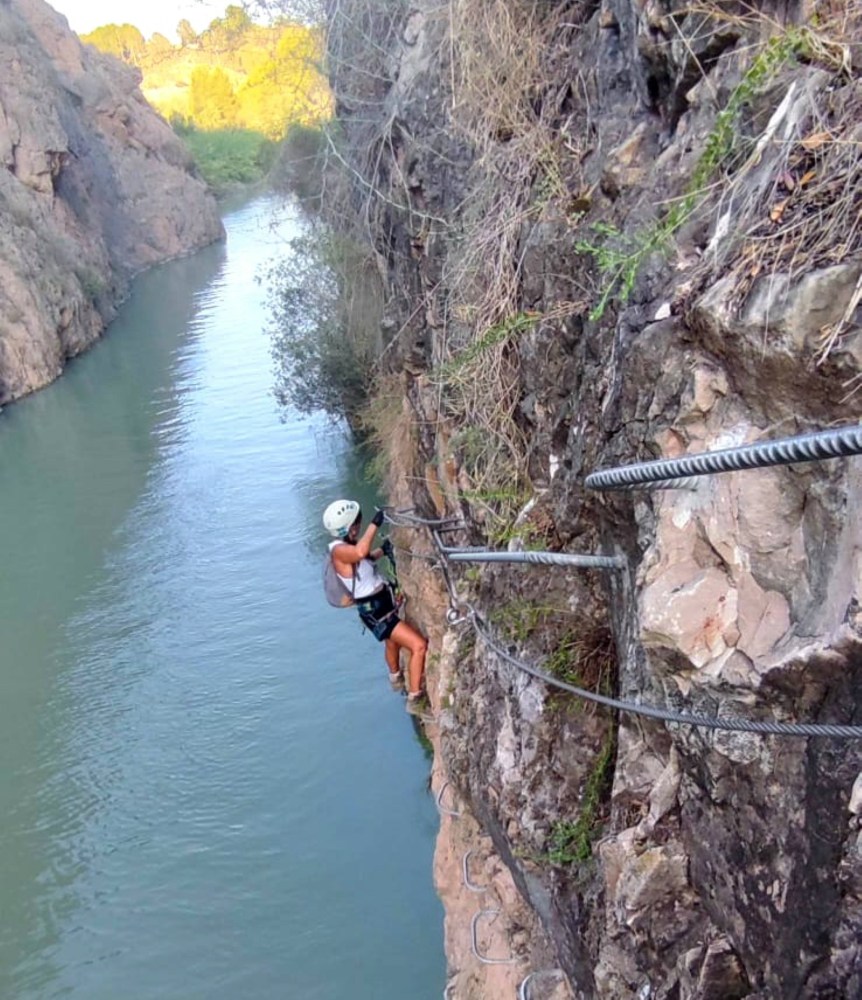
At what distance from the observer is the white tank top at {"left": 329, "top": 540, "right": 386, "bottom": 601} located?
7570 millimetres

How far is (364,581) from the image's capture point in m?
7.65

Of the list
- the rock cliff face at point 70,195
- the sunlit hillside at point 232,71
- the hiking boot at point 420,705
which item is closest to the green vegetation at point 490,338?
the hiking boot at point 420,705

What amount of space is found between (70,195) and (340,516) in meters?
33.5

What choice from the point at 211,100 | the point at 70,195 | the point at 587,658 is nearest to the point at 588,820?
the point at 587,658

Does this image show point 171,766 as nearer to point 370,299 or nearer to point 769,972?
point 370,299

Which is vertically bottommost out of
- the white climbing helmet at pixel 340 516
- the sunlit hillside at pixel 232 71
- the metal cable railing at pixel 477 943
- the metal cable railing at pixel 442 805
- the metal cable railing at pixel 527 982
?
the metal cable railing at pixel 442 805

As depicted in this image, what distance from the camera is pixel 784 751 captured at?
237cm

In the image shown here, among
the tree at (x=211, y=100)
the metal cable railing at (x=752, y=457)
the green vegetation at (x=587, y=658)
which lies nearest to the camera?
the metal cable railing at (x=752, y=457)

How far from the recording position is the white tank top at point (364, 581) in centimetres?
757

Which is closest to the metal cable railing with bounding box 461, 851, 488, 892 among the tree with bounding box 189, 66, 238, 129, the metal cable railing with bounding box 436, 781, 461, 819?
the metal cable railing with bounding box 436, 781, 461, 819

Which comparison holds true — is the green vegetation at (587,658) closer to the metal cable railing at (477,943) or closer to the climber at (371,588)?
the metal cable railing at (477,943)

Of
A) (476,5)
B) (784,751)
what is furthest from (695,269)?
(476,5)

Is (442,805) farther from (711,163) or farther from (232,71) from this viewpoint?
(232,71)

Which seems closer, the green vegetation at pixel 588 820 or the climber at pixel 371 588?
the green vegetation at pixel 588 820
